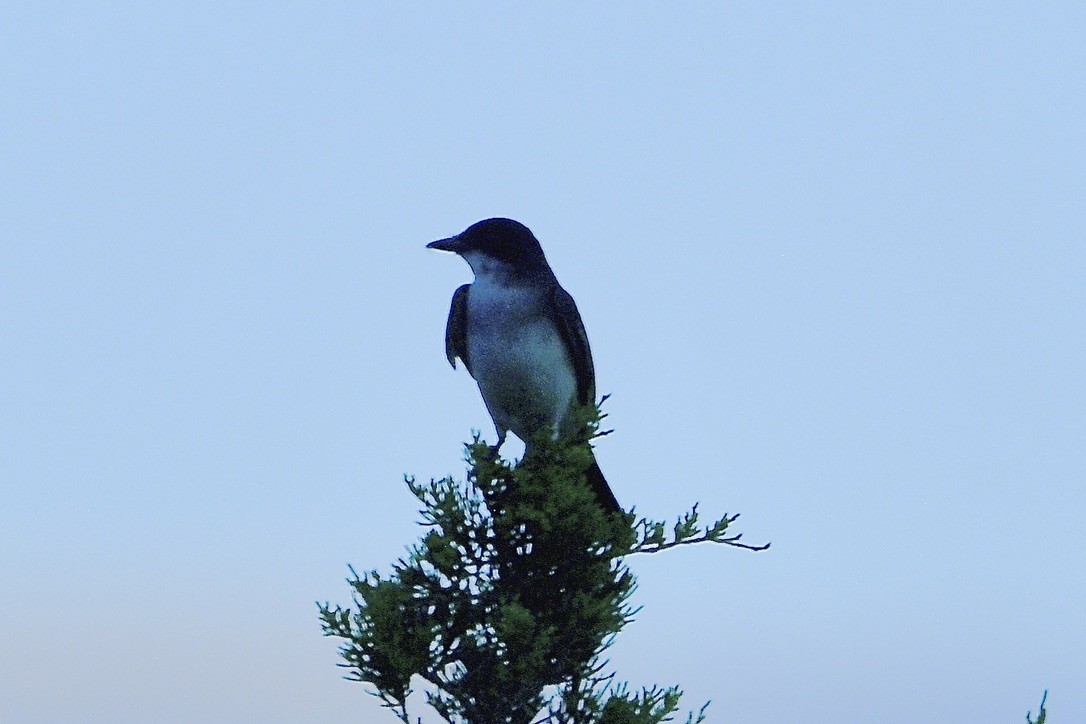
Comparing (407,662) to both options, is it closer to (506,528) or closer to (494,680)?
(494,680)

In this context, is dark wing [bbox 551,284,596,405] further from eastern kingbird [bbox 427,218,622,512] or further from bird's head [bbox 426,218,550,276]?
bird's head [bbox 426,218,550,276]

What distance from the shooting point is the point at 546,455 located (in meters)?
7.45

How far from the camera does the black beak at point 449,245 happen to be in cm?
905

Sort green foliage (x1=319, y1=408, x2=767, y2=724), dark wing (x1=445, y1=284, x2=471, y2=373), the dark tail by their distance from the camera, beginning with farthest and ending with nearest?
dark wing (x1=445, y1=284, x2=471, y2=373), the dark tail, green foliage (x1=319, y1=408, x2=767, y2=724)

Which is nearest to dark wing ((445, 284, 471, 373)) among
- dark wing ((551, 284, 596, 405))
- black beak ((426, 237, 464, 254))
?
black beak ((426, 237, 464, 254))

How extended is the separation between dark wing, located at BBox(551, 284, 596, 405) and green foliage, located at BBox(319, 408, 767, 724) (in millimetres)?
1572

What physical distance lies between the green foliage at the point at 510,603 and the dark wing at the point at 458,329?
205 centimetres

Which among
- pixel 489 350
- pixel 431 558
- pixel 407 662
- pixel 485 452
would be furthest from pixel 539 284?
pixel 407 662

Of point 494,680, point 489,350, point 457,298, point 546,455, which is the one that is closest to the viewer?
point 494,680

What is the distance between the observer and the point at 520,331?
28.7 feet

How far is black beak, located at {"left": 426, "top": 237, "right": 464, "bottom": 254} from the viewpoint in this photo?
905 cm

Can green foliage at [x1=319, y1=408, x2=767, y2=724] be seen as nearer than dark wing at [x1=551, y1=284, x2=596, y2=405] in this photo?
Yes

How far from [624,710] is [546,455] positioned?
1.58 metres

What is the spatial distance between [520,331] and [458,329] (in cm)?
84
